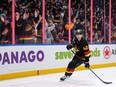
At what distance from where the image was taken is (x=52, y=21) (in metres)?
9.50

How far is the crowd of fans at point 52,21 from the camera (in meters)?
8.26

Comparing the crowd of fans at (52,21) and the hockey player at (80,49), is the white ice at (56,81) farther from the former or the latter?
the crowd of fans at (52,21)

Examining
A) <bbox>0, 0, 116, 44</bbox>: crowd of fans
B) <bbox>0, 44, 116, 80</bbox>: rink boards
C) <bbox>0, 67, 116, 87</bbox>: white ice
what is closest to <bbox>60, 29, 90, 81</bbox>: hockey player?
<bbox>0, 67, 116, 87</bbox>: white ice

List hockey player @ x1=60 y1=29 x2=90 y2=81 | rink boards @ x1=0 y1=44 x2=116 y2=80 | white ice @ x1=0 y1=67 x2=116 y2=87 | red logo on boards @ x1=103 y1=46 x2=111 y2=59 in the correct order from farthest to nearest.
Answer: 1. red logo on boards @ x1=103 y1=46 x2=111 y2=59
2. rink boards @ x1=0 y1=44 x2=116 y2=80
3. hockey player @ x1=60 y1=29 x2=90 y2=81
4. white ice @ x1=0 y1=67 x2=116 y2=87

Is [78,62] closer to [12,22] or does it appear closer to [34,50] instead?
[34,50]

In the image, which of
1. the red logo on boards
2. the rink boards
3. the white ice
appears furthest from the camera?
the red logo on boards

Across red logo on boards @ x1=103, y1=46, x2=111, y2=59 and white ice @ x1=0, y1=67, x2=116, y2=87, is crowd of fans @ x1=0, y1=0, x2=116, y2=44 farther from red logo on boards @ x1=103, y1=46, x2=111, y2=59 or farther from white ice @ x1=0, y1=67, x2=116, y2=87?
white ice @ x1=0, y1=67, x2=116, y2=87

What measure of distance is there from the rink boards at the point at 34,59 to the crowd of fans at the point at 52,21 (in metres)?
0.32

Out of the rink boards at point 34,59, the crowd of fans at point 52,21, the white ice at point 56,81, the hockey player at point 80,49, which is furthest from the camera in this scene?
the crowd of fans at point 52,21

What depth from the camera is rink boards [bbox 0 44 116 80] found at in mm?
7701

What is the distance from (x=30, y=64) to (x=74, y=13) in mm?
2655

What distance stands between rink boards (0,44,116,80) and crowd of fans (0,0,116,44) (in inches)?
12.5

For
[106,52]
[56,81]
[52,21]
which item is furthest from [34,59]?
[106,52]

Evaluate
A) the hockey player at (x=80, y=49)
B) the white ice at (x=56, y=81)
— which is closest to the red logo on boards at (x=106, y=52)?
the white ice at (x=56, y=81)
